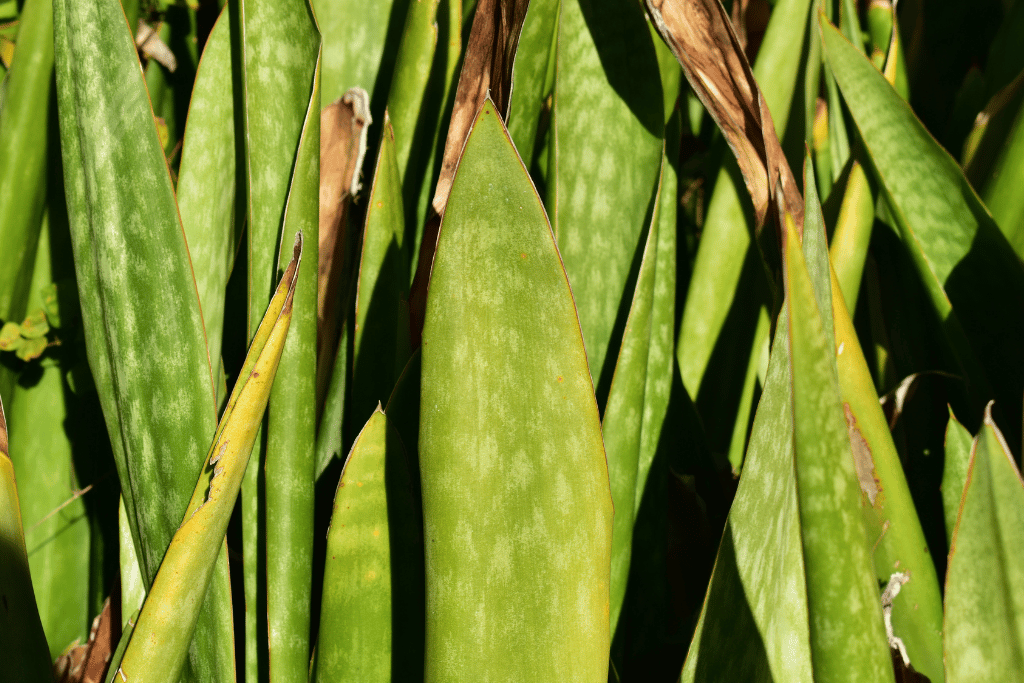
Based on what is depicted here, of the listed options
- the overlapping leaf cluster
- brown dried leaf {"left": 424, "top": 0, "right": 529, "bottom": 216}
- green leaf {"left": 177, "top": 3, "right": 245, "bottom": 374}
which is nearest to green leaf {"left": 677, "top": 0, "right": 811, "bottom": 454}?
the overlapping leaf cluster

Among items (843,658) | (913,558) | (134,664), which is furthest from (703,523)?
(134,664)

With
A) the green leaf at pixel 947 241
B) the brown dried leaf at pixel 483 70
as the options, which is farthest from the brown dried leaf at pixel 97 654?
the green leaf at pixel 947 241

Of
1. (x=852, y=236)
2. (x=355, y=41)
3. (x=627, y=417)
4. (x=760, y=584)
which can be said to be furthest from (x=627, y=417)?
(x=355, y=41)

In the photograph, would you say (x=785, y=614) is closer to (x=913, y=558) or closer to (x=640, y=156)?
(x=913, y=558)

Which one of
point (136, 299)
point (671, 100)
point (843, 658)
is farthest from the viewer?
point (671, 100)

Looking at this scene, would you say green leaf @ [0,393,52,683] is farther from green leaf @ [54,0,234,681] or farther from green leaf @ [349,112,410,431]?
A: green leaf @ [349,112,410,431]

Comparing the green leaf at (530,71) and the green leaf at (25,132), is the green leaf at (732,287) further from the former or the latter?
the green leaf at (25,132)
